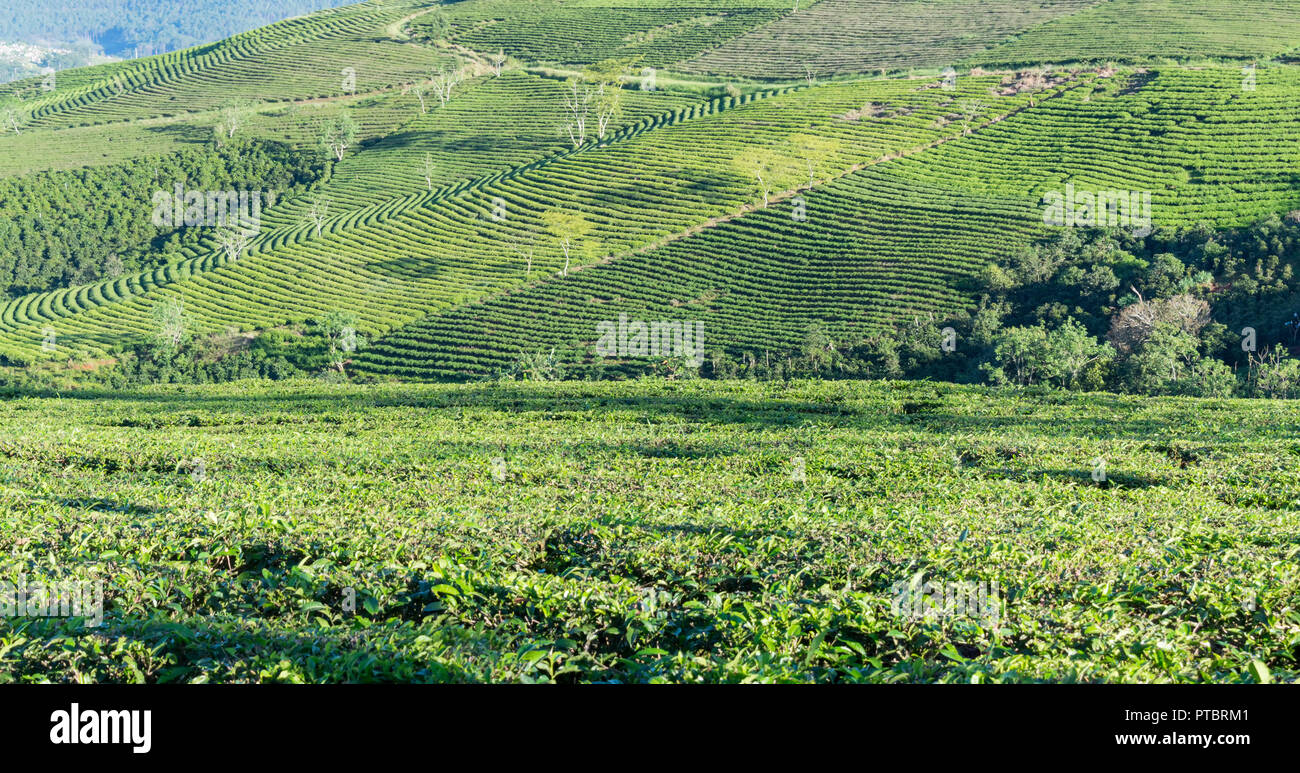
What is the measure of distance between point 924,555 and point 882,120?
3909 inches

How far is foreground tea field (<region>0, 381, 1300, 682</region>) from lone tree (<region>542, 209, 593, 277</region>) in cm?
6939

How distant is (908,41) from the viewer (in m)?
129

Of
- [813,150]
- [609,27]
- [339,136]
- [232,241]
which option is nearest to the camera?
[813,150]

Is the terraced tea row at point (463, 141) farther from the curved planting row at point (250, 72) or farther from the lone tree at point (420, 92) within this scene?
the curved planting row at point (250, 72)

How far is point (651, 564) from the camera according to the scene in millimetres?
7914

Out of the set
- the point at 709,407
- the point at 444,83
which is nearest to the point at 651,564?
the point at 709,407

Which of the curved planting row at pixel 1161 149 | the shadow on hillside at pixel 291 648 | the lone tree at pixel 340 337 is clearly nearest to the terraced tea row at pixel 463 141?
the lone tree at pixel 340 337

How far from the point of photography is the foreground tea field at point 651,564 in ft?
19.9

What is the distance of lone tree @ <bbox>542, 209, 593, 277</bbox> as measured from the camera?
84.9 metres

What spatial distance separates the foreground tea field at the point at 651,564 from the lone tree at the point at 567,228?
2732 inches

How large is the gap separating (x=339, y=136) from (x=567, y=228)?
47255 mm

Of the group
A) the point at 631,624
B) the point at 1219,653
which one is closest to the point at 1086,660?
the point at 1219,653

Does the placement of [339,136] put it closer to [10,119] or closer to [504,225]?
[504,225]

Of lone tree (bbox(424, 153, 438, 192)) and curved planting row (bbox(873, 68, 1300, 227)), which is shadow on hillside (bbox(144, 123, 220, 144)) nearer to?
lone tree (bbox(424, 153, 438, 192))
